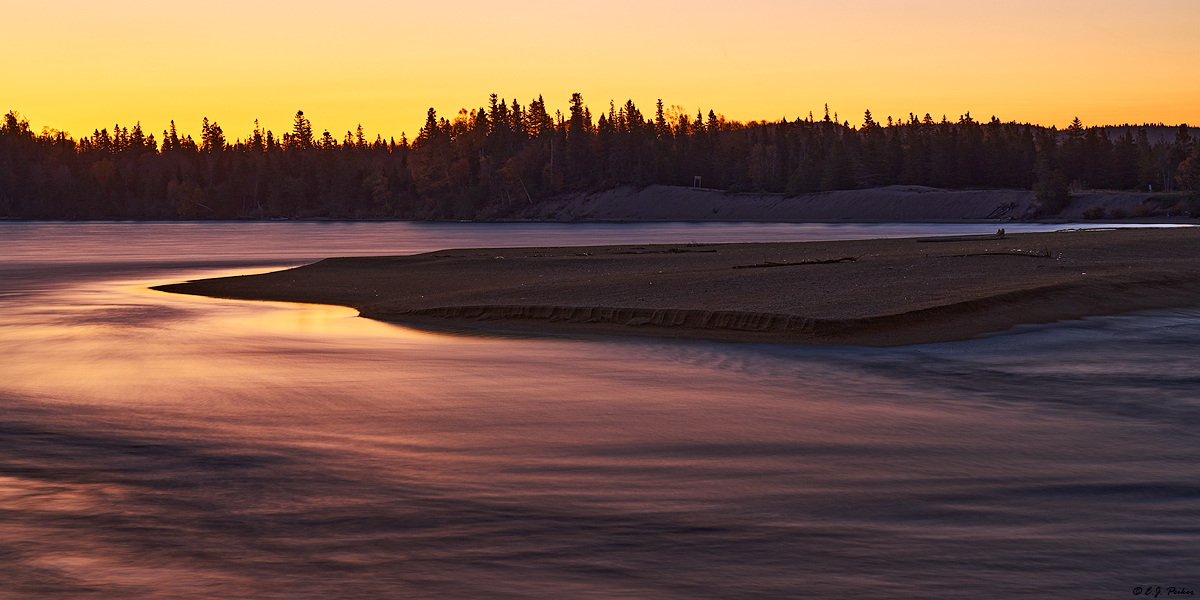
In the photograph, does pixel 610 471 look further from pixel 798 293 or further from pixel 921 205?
pixel 921 205

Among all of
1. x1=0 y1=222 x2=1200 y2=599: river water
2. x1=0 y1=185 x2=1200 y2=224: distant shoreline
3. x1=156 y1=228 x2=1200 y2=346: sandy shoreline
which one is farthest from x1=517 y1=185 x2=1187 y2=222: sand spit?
x1=0 y1=222 x2=1200 y2=599: river water

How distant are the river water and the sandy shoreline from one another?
5.49 feet

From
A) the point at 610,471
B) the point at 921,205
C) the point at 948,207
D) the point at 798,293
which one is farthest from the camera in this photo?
the point at 921,205

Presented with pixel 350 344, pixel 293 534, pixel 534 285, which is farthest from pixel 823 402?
pixel 534 285

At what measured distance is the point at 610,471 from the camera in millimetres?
11297

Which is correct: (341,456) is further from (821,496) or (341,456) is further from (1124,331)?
(1124,331)

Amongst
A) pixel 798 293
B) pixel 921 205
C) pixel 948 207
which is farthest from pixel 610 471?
pixel 921 205

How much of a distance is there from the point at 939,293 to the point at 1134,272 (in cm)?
835

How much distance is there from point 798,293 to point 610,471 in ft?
53.1

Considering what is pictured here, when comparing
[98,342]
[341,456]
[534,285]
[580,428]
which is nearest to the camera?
[341,456]

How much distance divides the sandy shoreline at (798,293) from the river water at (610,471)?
167 cm

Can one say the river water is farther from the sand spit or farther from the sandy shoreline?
the sand spit

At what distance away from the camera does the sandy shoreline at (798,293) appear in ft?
73.6

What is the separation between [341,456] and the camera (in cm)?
1230
